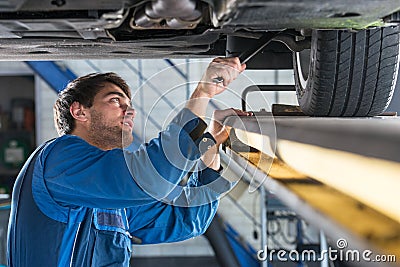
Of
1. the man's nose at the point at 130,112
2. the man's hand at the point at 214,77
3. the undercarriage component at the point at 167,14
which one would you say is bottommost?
the man's nose at the point at 130,112

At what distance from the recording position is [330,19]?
125 cm

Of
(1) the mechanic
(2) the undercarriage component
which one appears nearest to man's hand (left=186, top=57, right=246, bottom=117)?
(1) the mechanic

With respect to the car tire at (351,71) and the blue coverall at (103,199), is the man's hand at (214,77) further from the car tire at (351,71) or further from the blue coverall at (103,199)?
the car tire at (351,71)

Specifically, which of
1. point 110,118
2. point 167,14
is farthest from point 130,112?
point 167,14

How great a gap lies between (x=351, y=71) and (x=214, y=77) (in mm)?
474

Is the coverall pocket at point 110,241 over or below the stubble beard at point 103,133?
below

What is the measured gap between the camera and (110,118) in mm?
2023

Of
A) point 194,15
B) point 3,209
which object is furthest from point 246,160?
point 3,209

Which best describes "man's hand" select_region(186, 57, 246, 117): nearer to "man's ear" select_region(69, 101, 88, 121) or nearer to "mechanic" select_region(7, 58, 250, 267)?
"mechanic" select_region(7, 58, 250, 267)

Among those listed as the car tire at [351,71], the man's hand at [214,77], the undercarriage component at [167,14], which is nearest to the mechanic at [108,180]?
the man's hand at [214,77]

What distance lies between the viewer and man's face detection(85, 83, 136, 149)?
79.3 inches

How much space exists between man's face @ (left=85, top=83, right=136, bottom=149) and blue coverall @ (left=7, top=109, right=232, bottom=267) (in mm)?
172

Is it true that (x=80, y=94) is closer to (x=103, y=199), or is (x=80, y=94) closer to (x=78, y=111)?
(x=78, y=111)

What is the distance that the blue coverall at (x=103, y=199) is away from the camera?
1.59 metres
